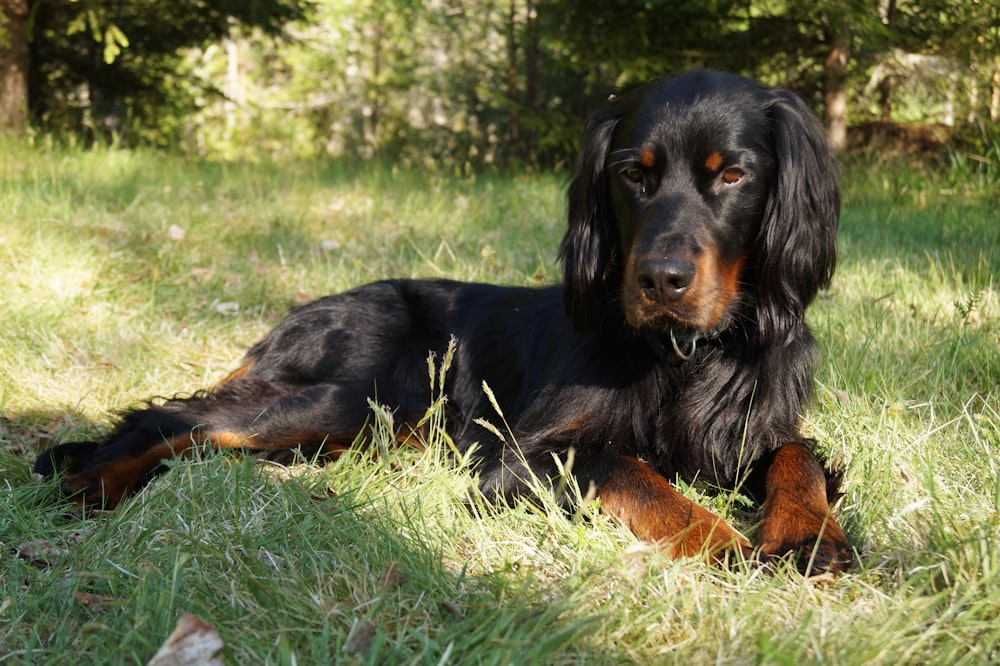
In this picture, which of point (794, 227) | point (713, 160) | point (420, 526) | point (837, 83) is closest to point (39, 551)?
point (420, 526)

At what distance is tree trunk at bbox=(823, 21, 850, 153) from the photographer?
6998 millimetres

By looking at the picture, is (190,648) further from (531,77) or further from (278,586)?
(531,77)

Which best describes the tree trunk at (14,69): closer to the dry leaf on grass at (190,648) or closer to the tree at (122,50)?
the tree at (122,50)

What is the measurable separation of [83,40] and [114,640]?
314 inches

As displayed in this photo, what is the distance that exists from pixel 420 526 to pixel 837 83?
6294 mm

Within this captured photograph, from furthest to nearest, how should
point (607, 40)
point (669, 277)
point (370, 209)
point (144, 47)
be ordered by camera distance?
point (144, 47), point (607, 40), point (370, 209), point (669, 277)

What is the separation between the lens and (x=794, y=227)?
2.30 m

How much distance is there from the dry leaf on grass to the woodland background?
19.0ft

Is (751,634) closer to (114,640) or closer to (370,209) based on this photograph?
(114,640)

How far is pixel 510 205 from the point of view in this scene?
6.04 m

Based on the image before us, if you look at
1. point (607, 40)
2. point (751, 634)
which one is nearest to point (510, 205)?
point (607, 40)

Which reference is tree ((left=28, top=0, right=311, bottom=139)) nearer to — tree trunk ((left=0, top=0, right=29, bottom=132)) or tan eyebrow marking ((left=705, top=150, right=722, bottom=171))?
tree trunk ((left=0, top=0, right=29, bottom=132))

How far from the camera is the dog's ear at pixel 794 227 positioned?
231 cm

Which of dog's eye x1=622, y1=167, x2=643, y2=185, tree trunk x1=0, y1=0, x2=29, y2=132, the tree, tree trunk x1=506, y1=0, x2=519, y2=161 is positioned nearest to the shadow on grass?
dog's eye x1=622, y1=167, x2=643, y2=185
